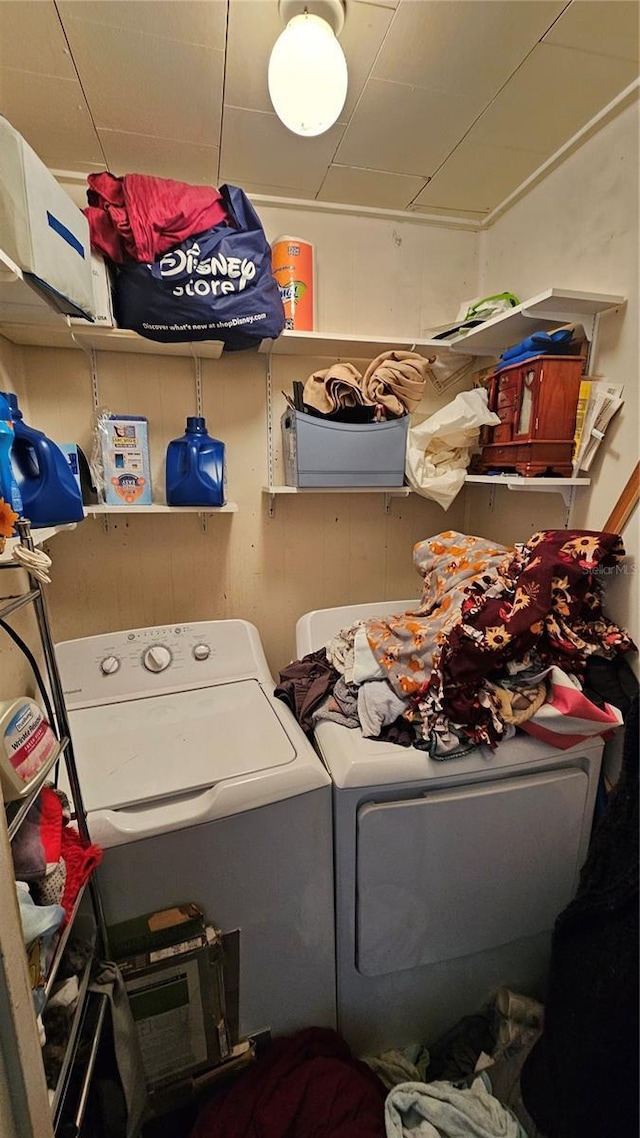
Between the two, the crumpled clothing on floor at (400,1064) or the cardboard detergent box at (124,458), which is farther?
the cardboard detergent box at (124,458)

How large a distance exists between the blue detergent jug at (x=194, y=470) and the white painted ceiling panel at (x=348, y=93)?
2.50ft

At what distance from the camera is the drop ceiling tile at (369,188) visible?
1443 mm

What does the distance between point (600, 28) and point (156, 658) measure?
183 cm

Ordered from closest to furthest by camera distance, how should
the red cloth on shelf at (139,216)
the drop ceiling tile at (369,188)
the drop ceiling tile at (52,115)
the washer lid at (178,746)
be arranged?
1. the washer lid at (178,746)
2. the drop ceiling tile at (52,115)
3. the red cloth on shelf at (139,216)
4. the drop ceiling tile at (369,188)

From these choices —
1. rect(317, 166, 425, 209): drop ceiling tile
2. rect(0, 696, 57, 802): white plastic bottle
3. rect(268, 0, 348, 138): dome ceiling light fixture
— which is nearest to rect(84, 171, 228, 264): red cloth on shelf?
rect(268, 0, 348, 138): dome ceiling light fixture

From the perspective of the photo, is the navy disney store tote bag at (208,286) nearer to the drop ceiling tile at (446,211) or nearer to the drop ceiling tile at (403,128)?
the drop ceiling tile at (403,128)

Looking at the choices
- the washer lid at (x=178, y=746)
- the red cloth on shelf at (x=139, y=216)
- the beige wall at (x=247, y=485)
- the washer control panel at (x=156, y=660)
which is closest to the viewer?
the washer lid at (x=178, y=746)

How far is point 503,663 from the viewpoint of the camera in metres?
1.08

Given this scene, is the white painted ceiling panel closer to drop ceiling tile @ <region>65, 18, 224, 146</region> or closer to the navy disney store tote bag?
drop ceiling tile @ <region>65, 18, 224, 146</region>

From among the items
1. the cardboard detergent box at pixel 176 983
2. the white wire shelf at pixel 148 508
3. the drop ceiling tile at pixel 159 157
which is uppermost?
the drop ceiling tile at pixel 159 157

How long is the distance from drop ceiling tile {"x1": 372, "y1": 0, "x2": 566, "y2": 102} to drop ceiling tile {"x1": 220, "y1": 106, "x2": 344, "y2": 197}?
0.79 ft

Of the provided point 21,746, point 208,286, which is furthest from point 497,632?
point 208,286

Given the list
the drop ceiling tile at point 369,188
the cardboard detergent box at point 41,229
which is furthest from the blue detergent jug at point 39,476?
the drop ceiling tile at point 369,188

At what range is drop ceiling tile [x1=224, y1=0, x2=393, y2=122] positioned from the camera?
0.95 m
